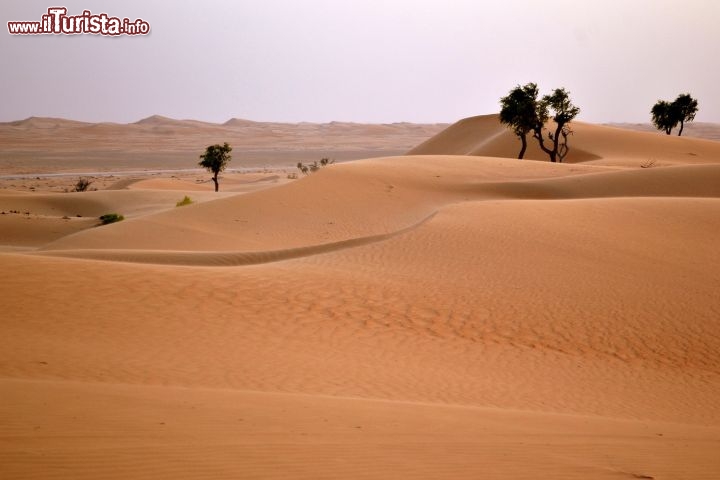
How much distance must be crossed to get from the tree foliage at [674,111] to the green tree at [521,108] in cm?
2427

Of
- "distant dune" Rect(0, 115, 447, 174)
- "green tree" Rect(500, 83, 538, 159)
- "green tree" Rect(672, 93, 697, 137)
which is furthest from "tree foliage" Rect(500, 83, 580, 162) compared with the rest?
"distant dune" Rect(0, 115, 447, 174)

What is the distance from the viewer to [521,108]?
142 ft

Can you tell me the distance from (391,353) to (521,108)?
35.8 metres

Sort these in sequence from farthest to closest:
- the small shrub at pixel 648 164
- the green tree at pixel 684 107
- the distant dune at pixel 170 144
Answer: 1. the distant dune at pixel 170 144
2. the green tree at pixel 684 107
3. the small shrub at pixel 648 164

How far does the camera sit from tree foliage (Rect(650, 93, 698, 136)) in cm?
6091

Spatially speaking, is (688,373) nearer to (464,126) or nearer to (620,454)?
(620,454)

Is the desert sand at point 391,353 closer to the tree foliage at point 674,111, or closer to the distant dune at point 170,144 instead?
the tree foliage at point 674,111

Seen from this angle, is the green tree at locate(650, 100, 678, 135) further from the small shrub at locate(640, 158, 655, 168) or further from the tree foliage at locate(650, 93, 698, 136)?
the small shrub at locate(640, 158, 655, 168)

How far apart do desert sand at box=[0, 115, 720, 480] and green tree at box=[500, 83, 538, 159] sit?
24.1 metres

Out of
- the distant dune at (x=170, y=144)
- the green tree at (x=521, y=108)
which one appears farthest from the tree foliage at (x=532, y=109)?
the distant dune at (x=170, y=144)

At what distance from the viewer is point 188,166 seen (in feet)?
266

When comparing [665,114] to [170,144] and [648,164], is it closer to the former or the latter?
[648,164]

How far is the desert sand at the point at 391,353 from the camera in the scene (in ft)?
17.7

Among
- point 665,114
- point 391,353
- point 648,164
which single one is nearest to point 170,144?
point 665,114
